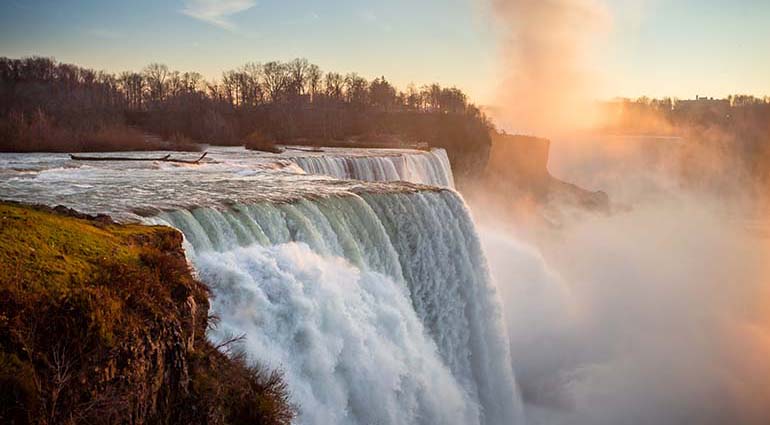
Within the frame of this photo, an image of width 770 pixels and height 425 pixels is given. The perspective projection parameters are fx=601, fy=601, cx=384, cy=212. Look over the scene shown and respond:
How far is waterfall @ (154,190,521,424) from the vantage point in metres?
8.30

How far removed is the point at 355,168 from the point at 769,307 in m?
19.3

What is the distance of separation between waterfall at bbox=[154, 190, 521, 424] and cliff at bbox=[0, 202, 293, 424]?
1.13m

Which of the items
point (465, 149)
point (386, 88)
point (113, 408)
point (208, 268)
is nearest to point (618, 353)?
point (208, 268)

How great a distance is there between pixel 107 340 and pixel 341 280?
207 inches

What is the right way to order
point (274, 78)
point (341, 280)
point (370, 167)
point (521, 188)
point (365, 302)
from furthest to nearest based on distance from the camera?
1. point (274, 78)
2. point (521, 188)
3. point (370, 167)
4. point (365, 302)
5. point (341, 280)

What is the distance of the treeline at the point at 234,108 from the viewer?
37.8m

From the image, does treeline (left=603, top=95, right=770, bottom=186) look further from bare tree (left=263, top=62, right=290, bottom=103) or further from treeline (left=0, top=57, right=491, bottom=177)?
bare tree (left=263, top=62, right=290, bottom=103)

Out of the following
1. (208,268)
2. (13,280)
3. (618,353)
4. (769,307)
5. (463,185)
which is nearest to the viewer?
(13,280)

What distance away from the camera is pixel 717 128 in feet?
260

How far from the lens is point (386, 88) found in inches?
3000

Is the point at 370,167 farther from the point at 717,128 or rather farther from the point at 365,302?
the point at 717,128

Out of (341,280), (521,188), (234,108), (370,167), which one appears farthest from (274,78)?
(341,280)

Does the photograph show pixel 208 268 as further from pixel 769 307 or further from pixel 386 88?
pixel 386 88

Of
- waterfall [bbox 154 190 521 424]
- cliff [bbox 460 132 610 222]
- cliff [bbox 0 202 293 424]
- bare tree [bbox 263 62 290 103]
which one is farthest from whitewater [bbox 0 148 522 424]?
bare tree [bbox 263 62 290 103]
